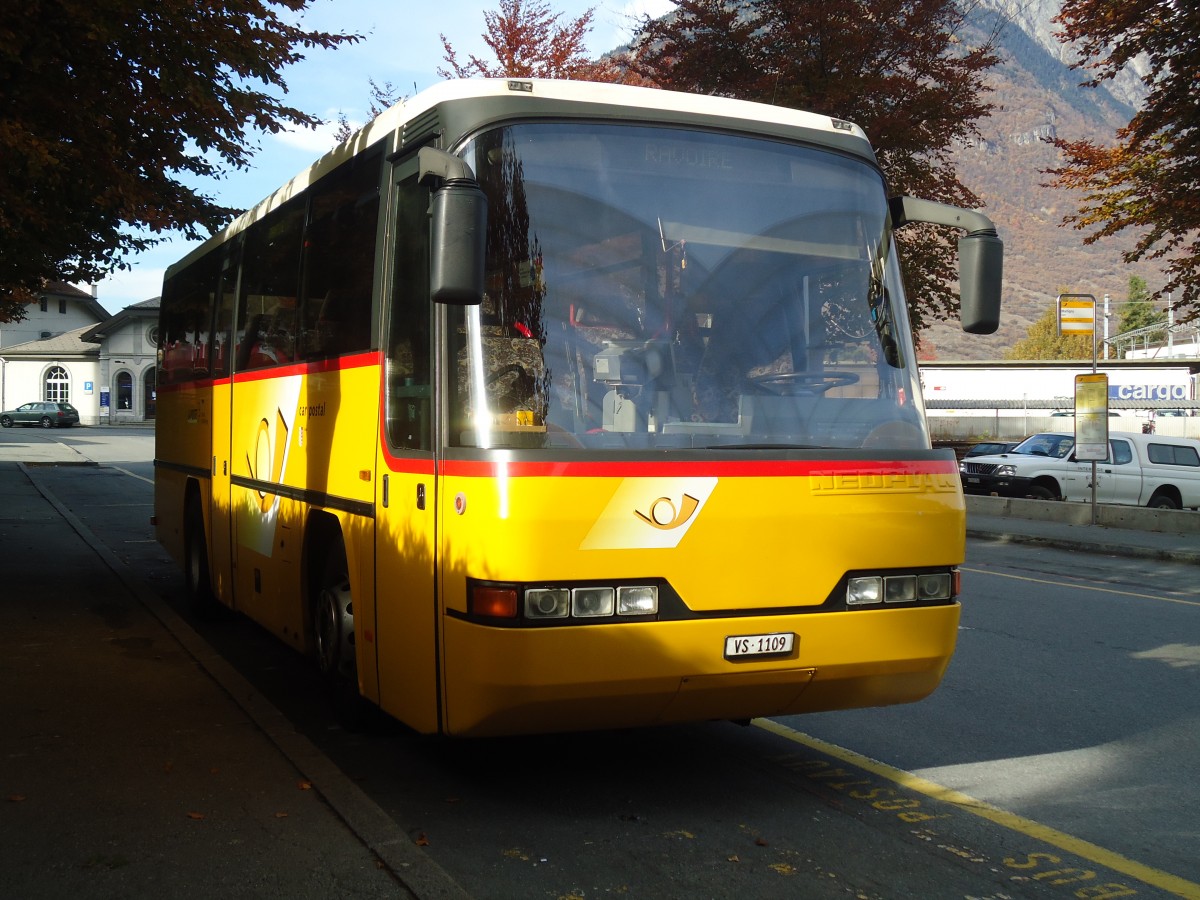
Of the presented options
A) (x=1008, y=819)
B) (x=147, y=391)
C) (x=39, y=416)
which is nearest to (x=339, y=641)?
(x=1008, y=819)

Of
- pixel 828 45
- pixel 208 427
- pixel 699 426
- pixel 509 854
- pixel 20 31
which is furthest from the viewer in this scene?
pixel 828 45

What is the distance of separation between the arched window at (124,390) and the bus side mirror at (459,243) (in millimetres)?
83686

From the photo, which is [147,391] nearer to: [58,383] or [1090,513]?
[58,383]

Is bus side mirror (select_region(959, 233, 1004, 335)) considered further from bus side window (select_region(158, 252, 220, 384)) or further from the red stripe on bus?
bus side window (select_region(158, 252, 220, 384))

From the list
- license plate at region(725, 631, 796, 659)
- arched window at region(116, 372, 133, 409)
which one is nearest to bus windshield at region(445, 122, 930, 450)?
license plate at region(725, 631, 796, 659)

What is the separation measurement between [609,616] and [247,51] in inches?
297

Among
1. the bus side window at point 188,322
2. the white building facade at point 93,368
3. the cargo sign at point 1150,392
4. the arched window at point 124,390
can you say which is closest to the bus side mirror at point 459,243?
the bus side window at point 188,322

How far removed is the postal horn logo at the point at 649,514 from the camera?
16.4 feet

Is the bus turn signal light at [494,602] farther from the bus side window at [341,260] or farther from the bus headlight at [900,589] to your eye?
the bus side window at [341,260]

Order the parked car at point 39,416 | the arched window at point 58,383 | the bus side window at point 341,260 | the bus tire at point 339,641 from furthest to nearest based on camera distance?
the arched window at point 58,383 → the parked car at point 39,416 → the bus tire at point 339,641 → the bus side window at point 341,260

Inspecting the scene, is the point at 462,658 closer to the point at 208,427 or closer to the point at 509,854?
the point at 509,854

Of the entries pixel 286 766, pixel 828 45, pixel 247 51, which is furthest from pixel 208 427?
pixel 828 45

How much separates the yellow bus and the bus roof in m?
0.01

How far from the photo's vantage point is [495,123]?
17.5 ft
